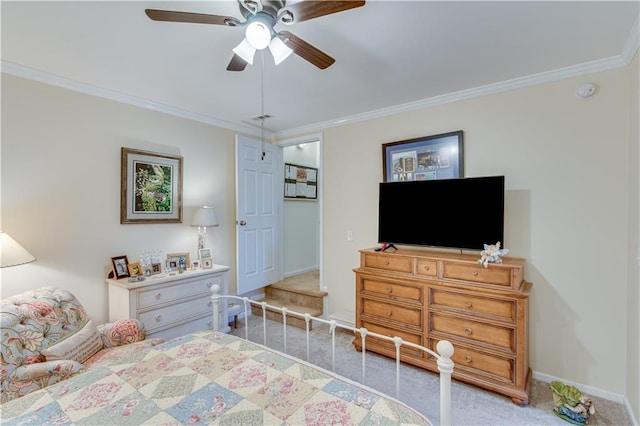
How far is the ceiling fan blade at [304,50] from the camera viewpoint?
1537 mm

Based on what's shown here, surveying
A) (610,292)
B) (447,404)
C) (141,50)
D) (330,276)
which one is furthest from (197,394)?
(610,292)

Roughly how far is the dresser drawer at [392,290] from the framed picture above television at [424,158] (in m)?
1.10

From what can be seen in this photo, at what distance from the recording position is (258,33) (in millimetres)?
1487

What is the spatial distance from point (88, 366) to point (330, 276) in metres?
2.47

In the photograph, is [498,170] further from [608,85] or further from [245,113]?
[245,113]

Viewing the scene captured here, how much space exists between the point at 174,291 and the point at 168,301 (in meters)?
0.10

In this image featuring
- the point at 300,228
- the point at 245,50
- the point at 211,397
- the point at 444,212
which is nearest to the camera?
the point at 211,397

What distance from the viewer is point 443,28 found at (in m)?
1.83

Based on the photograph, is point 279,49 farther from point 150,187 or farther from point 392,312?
point 392,312

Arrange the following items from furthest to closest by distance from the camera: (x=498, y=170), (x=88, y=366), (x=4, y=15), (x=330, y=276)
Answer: (x=330, y=276) → (x=498, y=170) → (x=88, y=366) → (x=4, y=15)

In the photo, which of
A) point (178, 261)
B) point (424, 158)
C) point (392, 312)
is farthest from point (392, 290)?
point (178, 261)

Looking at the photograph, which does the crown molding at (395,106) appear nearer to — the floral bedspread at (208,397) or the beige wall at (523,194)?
the beige wall at (523,194)

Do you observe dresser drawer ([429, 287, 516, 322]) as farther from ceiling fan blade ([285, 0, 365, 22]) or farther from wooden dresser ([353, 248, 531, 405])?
ceiling fan blade ([285, 0, 365, 22])

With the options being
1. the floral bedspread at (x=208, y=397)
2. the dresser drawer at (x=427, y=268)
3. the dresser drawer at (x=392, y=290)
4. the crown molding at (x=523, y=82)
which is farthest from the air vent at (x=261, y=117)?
the floral bedspread at (x=208, y=397)
